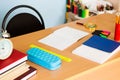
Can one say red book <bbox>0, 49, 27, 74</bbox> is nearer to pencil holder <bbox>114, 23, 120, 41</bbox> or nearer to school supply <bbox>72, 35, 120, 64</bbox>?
school supply <bbox>72, 35, 120, 64</bbox>

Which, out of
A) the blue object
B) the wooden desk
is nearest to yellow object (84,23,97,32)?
the wooden desk

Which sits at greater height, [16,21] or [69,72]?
[16,21]

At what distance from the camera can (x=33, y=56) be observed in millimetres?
1203

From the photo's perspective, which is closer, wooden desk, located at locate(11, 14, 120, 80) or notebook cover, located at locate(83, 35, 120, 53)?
wooden desk, located at locate(11, 14, 120, 80)

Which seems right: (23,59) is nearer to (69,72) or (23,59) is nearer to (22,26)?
(69,72)

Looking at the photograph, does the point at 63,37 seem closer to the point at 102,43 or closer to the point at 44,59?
the point at 102,43

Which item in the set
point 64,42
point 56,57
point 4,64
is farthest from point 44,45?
point 4,64

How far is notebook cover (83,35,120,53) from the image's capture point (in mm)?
1359

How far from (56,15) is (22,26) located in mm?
976

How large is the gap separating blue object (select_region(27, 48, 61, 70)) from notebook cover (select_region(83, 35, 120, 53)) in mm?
321

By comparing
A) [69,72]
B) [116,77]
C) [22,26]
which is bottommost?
[116,77]

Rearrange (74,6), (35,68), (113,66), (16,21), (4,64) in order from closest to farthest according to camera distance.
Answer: (4,64)
(35,68)
(113,66)
(16,21)
(74,6)

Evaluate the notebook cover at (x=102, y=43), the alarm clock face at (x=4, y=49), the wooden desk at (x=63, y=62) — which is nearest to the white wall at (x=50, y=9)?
the wooden desk at (x=63, y=62)

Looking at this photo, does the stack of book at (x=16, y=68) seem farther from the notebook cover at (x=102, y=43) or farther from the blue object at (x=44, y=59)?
the notebook cover at (x=102, y=43)
